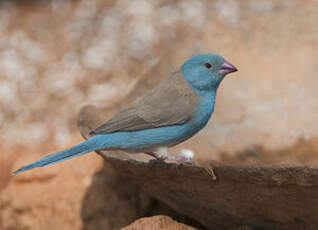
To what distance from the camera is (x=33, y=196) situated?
4.63m

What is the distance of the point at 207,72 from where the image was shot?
3.80m

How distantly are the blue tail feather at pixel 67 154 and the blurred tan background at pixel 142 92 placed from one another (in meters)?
1.24

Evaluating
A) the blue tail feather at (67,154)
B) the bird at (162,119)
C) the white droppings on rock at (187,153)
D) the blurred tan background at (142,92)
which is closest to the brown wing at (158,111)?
the bird at (162,119)

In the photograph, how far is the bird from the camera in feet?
11.7

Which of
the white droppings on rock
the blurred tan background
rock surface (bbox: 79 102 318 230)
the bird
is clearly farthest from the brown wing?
the blurred tan background

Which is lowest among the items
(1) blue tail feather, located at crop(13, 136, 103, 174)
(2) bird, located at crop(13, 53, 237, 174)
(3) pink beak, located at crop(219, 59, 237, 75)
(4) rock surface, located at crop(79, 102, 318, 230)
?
(4) rock surface, located at crop(79, 102, 318, 230)

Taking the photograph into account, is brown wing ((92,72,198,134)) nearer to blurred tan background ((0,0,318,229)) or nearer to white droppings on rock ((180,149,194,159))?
white droppings on rock ((180,149,194,159))

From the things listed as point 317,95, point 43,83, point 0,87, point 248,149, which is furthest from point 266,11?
point 0,87

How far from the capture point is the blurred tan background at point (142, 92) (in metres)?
4.68

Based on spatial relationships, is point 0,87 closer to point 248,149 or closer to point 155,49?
point 155,49

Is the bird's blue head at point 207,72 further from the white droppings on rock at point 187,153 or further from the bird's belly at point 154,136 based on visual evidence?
the white droppings on rock at point 187,153

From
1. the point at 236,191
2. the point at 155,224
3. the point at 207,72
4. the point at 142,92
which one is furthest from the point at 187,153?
the point at 236,191

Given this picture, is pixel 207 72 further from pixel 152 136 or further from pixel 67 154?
pixel 67 154

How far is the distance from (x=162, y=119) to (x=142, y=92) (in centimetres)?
102
